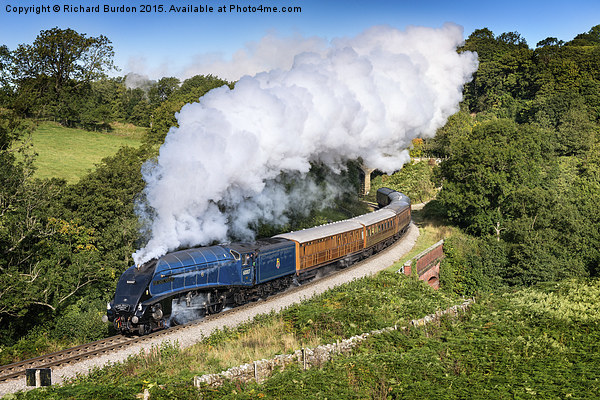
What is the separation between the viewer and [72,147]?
180 feet

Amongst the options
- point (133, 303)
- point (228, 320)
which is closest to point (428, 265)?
point (228, 320)

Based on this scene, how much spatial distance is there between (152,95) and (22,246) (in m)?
64.5

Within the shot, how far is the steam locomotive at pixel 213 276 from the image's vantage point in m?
18.7

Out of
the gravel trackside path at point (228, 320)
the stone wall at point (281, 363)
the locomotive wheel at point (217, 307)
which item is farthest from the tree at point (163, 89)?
the stone wall at point (281, 363)

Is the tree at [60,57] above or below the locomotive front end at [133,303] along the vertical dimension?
above

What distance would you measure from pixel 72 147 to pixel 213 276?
40507mm


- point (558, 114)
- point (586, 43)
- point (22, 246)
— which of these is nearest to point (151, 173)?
point (22, 246)

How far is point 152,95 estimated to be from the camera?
86688 mm

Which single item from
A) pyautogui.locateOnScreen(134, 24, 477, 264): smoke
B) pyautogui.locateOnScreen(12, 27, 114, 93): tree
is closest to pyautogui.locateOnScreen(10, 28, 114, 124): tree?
pyautogui.locateOnScreen(12, 27, 114, 93): tree

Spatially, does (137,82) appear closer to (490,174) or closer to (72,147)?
(72,147)

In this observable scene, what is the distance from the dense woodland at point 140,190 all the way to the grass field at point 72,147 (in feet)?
6.26

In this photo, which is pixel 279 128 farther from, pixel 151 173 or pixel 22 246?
pixel 22 246

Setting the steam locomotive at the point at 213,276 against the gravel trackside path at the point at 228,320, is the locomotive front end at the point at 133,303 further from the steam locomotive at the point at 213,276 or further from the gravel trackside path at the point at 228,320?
the gravel trackside path at the point at 228,320

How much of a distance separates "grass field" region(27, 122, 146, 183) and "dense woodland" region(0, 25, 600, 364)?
1.91m
